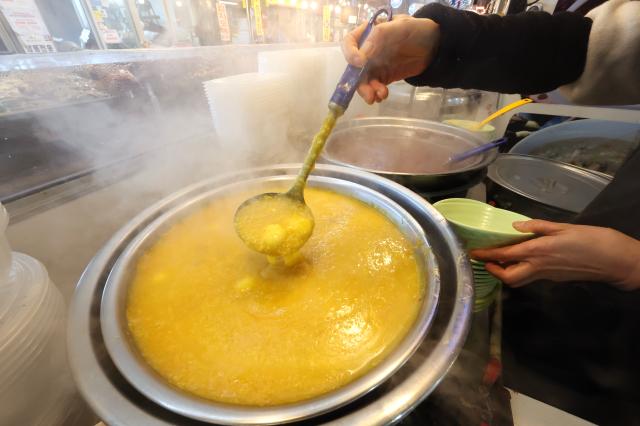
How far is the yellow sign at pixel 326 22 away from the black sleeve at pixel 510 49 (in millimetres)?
2848

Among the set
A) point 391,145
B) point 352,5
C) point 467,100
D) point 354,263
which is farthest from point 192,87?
point 352,5

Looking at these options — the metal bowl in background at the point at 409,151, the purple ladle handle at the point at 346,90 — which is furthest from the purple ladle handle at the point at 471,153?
the purple ladle handle at the point at 346,90

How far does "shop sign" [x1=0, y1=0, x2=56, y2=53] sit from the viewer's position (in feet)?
6.14

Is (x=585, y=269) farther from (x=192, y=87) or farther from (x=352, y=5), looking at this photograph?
(x=352, y=5)

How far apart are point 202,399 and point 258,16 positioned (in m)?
3.67

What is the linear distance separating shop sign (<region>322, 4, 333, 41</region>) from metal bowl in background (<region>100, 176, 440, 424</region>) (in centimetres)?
411

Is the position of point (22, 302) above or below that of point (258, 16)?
below

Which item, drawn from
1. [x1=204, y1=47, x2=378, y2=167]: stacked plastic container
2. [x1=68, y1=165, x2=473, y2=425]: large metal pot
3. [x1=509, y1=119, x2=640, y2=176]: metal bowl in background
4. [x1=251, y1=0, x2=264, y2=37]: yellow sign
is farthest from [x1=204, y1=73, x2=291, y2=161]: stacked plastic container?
[x1=509, y1=119, x2=640, y2=176]: metal bowl in background

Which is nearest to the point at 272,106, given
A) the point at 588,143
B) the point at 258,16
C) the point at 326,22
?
the point at 258,16

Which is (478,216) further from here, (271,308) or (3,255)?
(3,255)

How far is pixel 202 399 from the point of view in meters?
0.73

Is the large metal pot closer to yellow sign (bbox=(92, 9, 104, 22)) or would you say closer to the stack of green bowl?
the stack of green bowl

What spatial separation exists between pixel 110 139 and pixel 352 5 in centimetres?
514

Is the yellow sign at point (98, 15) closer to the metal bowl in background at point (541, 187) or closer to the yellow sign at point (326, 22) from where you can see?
the yellow sign at point (326, 22)
